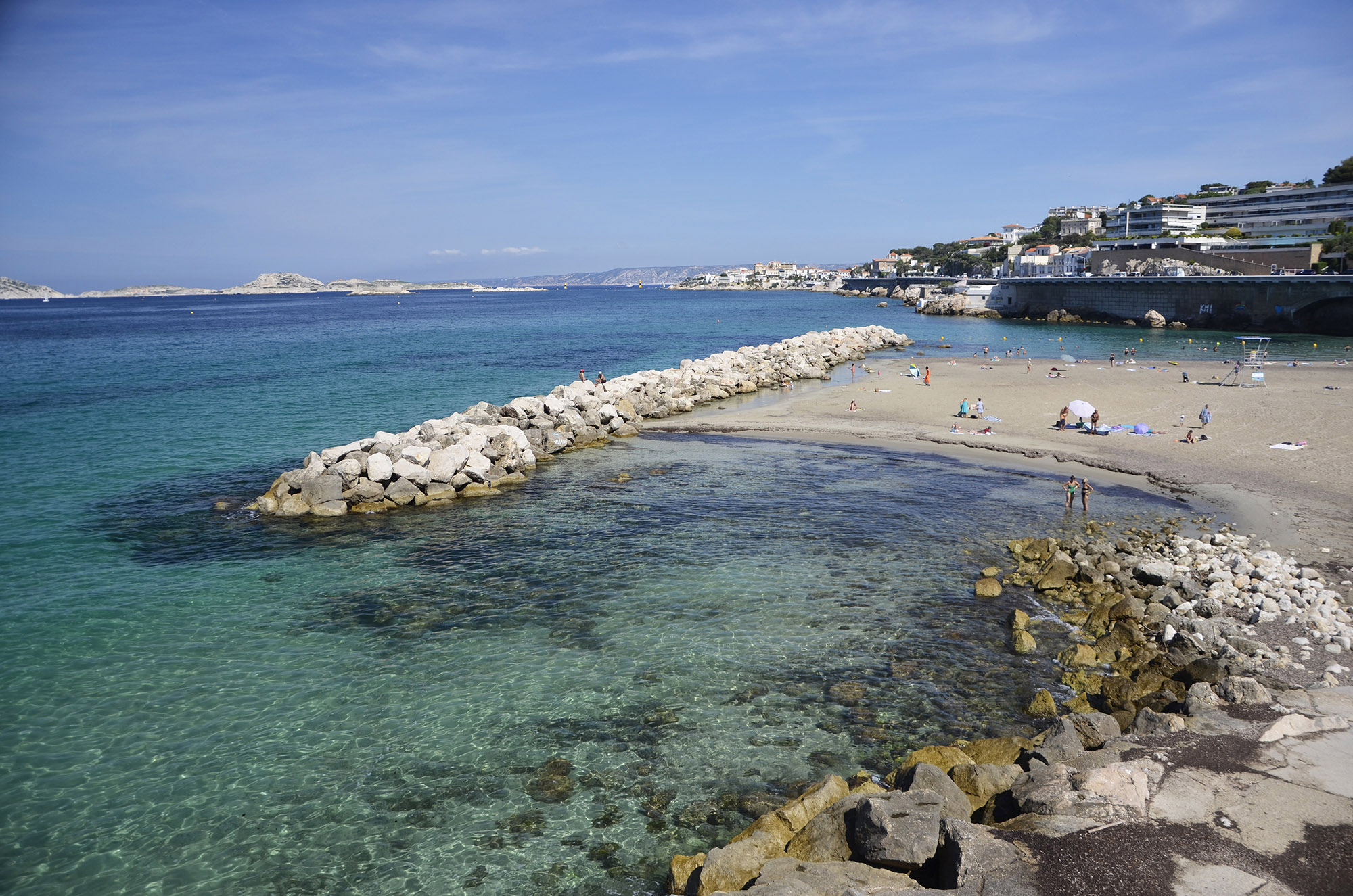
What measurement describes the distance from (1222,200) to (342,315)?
6471 inches

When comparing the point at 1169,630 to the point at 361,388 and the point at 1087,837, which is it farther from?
the point at 361,388

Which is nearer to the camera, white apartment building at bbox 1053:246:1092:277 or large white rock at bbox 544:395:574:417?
large white rock at bbox 544:395:574:417

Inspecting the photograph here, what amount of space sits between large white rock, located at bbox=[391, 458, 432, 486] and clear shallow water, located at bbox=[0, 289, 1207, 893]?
5.37ft

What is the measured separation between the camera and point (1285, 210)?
123500 mm

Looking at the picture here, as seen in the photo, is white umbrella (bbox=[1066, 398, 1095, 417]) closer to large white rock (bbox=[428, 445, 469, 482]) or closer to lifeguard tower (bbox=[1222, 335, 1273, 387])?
lifeguard tower (bbox=[1222, 335, 1273, 387])

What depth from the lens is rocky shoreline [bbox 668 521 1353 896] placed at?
23.9 feet

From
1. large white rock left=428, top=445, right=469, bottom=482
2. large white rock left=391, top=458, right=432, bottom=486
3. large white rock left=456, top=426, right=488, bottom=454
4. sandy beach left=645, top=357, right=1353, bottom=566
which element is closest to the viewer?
sandy beach left=645, top=357, right=1353, bottom=566

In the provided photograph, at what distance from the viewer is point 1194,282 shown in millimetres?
80312

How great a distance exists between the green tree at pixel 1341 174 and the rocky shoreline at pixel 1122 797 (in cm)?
14003

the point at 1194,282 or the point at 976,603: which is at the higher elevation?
the point at 1194,282

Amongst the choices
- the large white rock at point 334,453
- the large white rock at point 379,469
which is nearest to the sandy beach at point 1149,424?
the large white rock at point 379,469

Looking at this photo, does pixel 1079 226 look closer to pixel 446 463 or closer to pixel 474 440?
pixel 474 440

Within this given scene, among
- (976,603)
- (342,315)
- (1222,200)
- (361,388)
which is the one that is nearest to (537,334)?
(361,388)

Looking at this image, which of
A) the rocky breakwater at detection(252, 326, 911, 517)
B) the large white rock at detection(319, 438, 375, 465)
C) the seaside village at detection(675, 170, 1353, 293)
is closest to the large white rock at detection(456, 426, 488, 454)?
the rocky breakwater at detection(252, 326, 911, 517)
